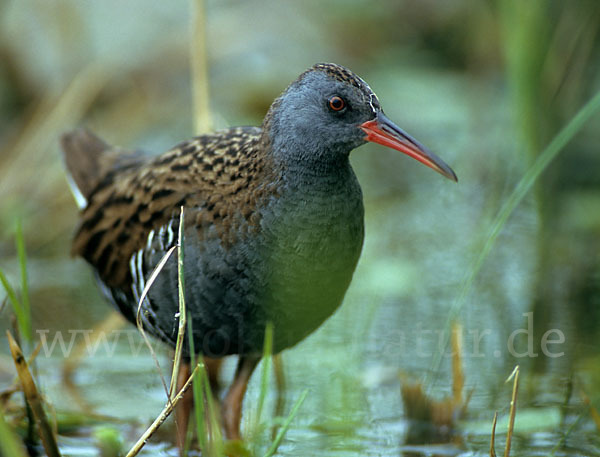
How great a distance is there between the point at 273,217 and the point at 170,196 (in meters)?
0.50

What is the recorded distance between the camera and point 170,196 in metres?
3.29

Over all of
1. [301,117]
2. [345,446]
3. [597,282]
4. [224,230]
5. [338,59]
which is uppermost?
[338,59]

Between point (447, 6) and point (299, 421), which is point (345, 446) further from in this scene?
point (447, 6)

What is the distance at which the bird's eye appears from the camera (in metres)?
2.93

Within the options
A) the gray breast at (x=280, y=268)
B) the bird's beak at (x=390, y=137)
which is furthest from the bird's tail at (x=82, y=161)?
the bird's beak at (x=390, y=137)

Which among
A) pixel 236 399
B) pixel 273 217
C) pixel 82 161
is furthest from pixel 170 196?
pixel 82 161

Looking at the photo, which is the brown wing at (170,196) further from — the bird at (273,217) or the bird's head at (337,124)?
the bird's head at (337,124)

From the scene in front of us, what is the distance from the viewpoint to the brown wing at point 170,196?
3066 millimetres

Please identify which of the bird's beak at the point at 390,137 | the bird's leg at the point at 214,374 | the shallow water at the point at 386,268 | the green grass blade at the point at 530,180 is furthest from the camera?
the bird's leg at the point at 214,374

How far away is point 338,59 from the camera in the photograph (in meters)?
7.17

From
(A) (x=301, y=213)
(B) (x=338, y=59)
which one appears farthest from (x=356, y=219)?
(B) (x=338, y=59)

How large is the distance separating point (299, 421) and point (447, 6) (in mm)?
4681

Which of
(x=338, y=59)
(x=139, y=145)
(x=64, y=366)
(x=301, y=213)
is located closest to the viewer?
(x=301, y=213)

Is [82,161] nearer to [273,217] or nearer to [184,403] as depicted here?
[184,403]
